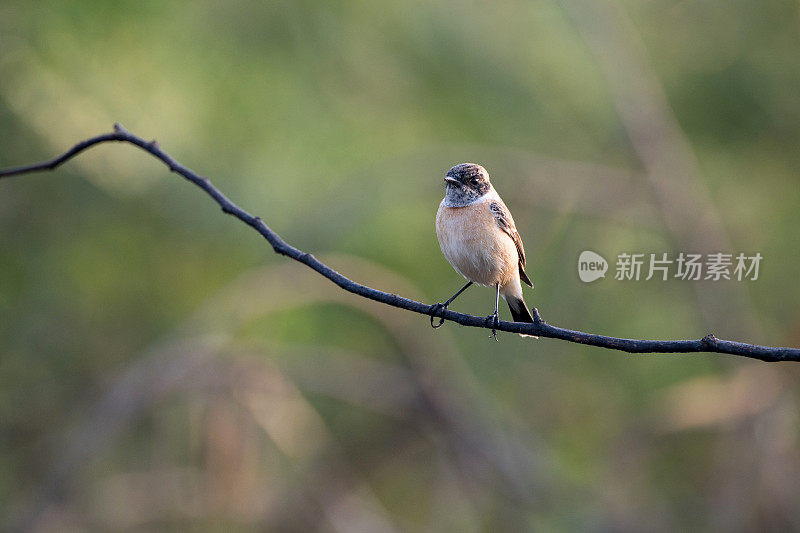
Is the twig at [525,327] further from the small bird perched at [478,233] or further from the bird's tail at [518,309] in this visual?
the bird's tail at [518,309]

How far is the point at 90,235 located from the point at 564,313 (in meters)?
4.49

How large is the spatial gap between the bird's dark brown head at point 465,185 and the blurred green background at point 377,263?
2755mm

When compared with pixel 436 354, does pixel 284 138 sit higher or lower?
higher

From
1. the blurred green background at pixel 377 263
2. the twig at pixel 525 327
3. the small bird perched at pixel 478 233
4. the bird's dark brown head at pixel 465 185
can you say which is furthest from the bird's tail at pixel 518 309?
the blurred green background at pixel 377 263

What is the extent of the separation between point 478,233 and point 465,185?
219mm

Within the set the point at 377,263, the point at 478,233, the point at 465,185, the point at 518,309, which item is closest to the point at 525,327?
the point at 465,185

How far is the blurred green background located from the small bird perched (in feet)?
8.77

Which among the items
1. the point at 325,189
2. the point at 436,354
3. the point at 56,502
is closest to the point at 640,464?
the point at 436,354

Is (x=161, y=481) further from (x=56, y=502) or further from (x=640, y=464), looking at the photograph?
(x=640, y=464)

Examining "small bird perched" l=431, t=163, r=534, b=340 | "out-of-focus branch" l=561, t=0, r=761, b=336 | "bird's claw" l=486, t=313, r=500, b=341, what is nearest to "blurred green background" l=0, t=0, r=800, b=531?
"out-of-focus branch" l=561, t=0, r=761, b=336

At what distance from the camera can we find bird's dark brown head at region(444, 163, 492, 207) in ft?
6.81

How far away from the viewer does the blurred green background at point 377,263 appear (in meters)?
6.12

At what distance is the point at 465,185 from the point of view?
2.14 meters

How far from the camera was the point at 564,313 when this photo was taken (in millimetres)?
7293
